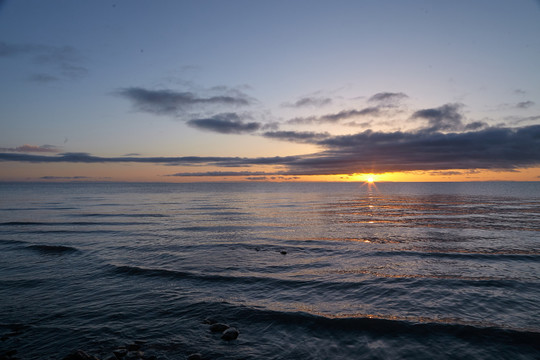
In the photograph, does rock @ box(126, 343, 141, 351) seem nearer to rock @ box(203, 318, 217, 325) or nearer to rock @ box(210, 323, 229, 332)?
rock @ box(210, 323, 229, 332)

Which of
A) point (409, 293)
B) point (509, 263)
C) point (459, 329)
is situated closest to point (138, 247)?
point (409, 293)

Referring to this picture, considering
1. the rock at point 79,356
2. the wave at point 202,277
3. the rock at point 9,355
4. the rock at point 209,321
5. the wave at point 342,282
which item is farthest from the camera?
the wave at point 202,277

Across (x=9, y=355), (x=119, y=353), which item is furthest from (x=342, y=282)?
(x=9, y=355)

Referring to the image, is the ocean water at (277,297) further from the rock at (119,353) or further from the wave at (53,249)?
the rock at (119,353)

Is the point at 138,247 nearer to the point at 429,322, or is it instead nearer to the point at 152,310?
the point at 152,310

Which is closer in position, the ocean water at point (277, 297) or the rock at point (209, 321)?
the ocean water at point (277, 297)

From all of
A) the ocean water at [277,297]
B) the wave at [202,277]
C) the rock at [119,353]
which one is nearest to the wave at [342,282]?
the wave at [202,277]

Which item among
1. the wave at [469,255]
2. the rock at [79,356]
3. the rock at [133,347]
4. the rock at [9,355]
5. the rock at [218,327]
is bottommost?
the wave at [469,255]

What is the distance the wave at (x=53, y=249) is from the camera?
2375 centimetres

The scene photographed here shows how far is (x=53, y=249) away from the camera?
81.0ft

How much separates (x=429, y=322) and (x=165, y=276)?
14.0 meters

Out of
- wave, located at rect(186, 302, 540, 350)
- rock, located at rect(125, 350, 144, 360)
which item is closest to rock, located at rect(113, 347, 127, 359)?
rock, located at rect(125, 350, 144, 360)

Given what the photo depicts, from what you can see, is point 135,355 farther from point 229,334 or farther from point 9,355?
point 9,355

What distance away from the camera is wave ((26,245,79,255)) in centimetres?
2375
